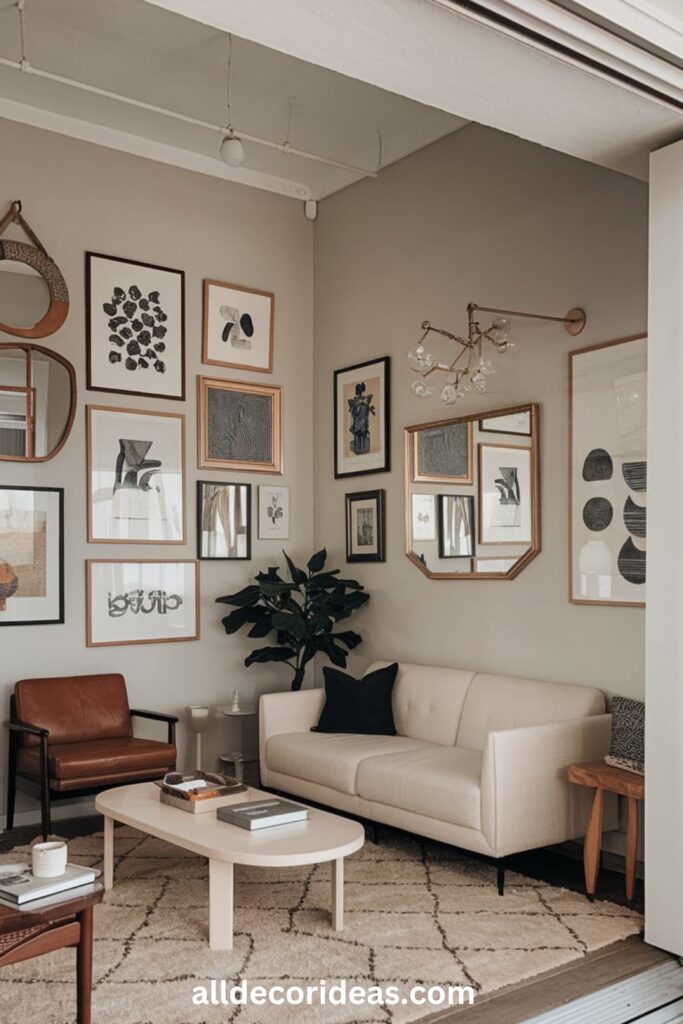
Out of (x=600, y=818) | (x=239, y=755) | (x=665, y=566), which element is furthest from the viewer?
(x=239, y=755)

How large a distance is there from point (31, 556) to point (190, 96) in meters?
2.55

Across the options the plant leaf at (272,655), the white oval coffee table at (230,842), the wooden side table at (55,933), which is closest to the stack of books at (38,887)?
the wooden side table at (55,933)

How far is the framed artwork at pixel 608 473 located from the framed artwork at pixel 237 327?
7.12 feet

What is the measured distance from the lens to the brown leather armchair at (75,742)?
4.66m

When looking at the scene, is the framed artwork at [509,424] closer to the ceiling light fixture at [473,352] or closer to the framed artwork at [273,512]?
the ceiling light fixture at [473,352]

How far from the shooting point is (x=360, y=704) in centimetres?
526

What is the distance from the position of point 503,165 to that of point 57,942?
13.4ft

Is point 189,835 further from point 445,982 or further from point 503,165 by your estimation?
point 503,165

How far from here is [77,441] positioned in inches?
213

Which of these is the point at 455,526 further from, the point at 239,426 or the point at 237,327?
the point at 237,327

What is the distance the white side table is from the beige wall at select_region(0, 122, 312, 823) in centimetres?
9

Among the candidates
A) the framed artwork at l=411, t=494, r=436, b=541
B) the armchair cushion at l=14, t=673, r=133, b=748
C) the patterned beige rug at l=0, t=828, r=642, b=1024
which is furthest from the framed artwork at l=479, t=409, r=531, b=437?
the armchair cushion at l=14, t=673, r=133, b=748

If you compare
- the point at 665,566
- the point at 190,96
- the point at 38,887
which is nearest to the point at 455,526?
the point at 665,566

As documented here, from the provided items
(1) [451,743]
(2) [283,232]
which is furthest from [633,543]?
(2) [283,232]
